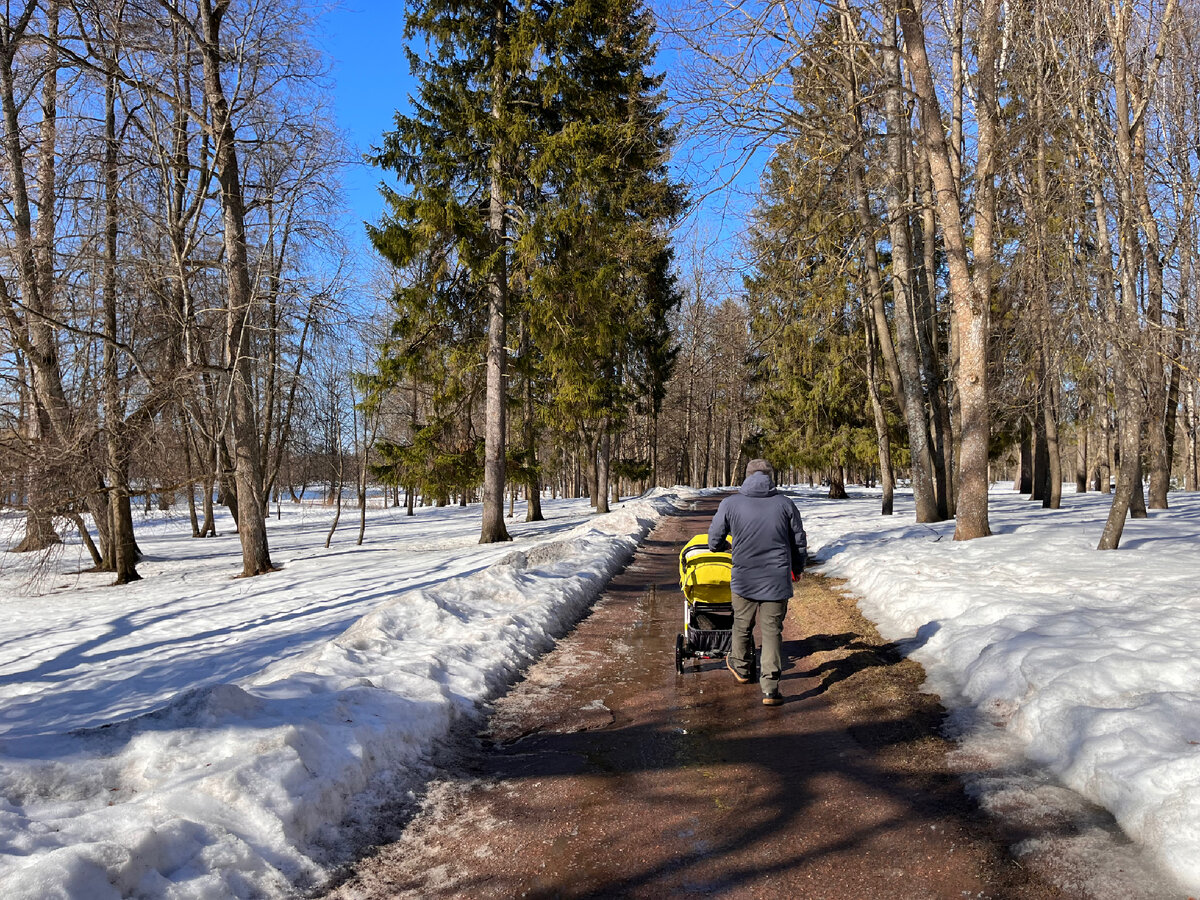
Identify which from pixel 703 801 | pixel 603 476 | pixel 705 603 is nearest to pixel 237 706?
pixel 703 801

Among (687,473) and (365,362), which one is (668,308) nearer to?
(365,362)

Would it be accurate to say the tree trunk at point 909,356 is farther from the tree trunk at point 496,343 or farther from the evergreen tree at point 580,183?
the tree trunk at point 496,343

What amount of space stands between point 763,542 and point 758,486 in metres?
0.51

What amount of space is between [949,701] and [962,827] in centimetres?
205

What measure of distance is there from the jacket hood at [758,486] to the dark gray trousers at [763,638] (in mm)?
922

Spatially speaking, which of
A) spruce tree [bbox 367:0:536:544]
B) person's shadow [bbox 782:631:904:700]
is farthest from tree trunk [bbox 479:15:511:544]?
person's shadow [bbox 782:631:904:700]

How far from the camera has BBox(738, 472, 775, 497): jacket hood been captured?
657cm

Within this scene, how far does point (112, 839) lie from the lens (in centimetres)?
323

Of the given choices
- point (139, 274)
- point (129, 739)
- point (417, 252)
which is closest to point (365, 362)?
point (417, 252)

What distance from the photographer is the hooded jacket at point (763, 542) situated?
6.37 metres

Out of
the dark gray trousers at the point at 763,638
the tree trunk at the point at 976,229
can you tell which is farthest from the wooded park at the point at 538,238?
the dark gray trousers at the point at 763,638

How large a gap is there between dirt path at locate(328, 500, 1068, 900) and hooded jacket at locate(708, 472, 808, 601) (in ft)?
3.01

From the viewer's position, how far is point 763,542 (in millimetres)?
6387

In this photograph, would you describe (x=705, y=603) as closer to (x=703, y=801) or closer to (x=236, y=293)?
(x=703, y=801)
